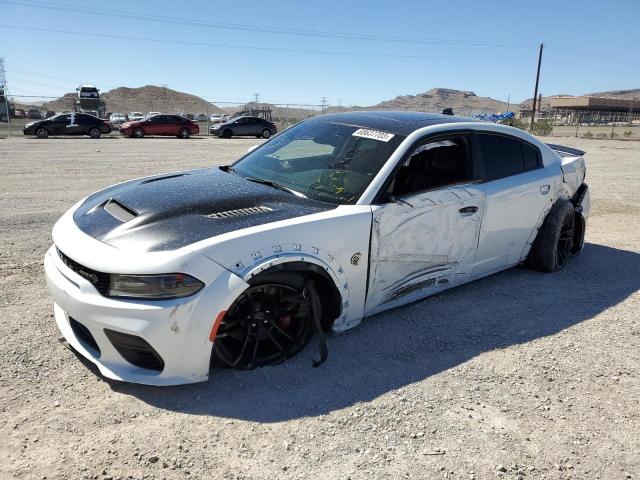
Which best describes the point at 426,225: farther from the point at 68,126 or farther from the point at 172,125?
the point at 172,125

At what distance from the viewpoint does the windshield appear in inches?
144

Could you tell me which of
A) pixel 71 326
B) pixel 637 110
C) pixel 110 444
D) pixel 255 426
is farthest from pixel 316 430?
pixel 637 110

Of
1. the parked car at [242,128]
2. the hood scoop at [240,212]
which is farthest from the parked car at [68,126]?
the hood scoop at [240,212]

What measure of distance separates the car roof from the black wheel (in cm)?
159

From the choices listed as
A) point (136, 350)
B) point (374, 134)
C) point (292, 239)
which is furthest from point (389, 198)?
point (136, 350)

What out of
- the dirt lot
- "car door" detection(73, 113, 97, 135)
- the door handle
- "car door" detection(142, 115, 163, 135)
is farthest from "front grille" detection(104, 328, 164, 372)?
"car door" detection(142, 115, 163, 135)

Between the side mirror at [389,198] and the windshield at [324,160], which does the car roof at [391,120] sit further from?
the side mirror at [389,198]

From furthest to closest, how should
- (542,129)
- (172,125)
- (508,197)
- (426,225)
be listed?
(542,129)
(172,125)
(508,197)
(426,225)

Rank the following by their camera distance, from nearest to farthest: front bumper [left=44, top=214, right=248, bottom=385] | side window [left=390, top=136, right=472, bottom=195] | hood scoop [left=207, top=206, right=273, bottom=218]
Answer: front bumper [left=44, top=214, right=248, bottom=385] → hood scoop [left=207, top=206, right=273, bottom=218] → side window [left=390, top=136, right=472, bottom=195]

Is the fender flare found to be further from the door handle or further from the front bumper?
the door handle

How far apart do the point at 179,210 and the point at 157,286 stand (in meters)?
0.66

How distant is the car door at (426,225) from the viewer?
140 inches

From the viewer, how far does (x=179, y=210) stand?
3188 mm

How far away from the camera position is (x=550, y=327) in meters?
4.00
